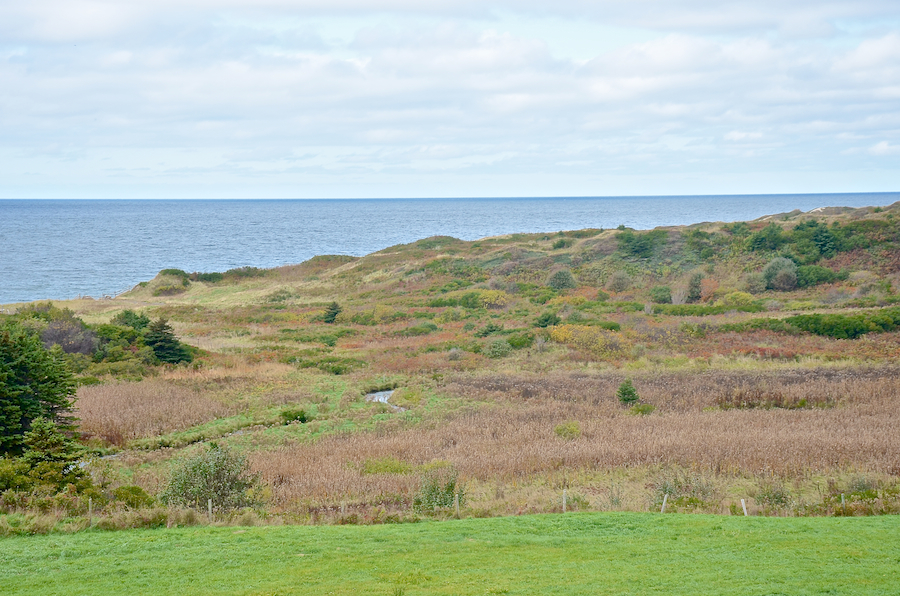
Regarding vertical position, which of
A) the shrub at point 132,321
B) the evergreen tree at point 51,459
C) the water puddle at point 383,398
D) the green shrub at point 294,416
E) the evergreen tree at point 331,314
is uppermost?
the evergreen tree at point 51,459

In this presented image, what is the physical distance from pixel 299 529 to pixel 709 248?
5962 centimetres

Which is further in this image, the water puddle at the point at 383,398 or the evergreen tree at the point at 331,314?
the evergreen tree at the point at 331,314

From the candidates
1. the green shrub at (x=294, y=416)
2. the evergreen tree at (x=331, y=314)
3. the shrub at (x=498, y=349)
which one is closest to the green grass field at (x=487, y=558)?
the green shrub at (x=294, y=416)

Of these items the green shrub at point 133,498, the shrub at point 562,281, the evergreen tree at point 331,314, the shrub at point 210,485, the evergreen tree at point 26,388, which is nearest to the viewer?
the green shrub at point 133,498

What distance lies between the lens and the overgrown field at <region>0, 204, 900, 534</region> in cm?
1518

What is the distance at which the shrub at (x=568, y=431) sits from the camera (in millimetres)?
21311

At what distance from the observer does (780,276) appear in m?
51.9

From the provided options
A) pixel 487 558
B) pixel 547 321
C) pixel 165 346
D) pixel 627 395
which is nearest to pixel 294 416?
pixel 627 395

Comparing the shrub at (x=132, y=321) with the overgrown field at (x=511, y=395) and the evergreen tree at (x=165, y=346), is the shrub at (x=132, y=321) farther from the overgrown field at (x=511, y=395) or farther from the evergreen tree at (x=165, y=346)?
the evergreen tree at (x=165, y=346)

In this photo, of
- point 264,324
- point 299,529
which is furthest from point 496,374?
point 264,324

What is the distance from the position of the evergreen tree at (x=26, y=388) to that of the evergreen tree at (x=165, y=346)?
14.3 metres

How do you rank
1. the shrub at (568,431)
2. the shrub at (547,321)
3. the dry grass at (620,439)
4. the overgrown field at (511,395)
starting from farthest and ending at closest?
the shrub at (547,321)
the shrub at (568,431)
the dry grass at (620,439)
the overgrown field at (511,395)

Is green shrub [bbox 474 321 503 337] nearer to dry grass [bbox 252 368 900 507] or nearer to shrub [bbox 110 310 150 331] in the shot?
dry grass [bbox 252 368 900 507]

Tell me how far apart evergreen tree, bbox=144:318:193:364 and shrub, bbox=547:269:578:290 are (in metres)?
32.0
